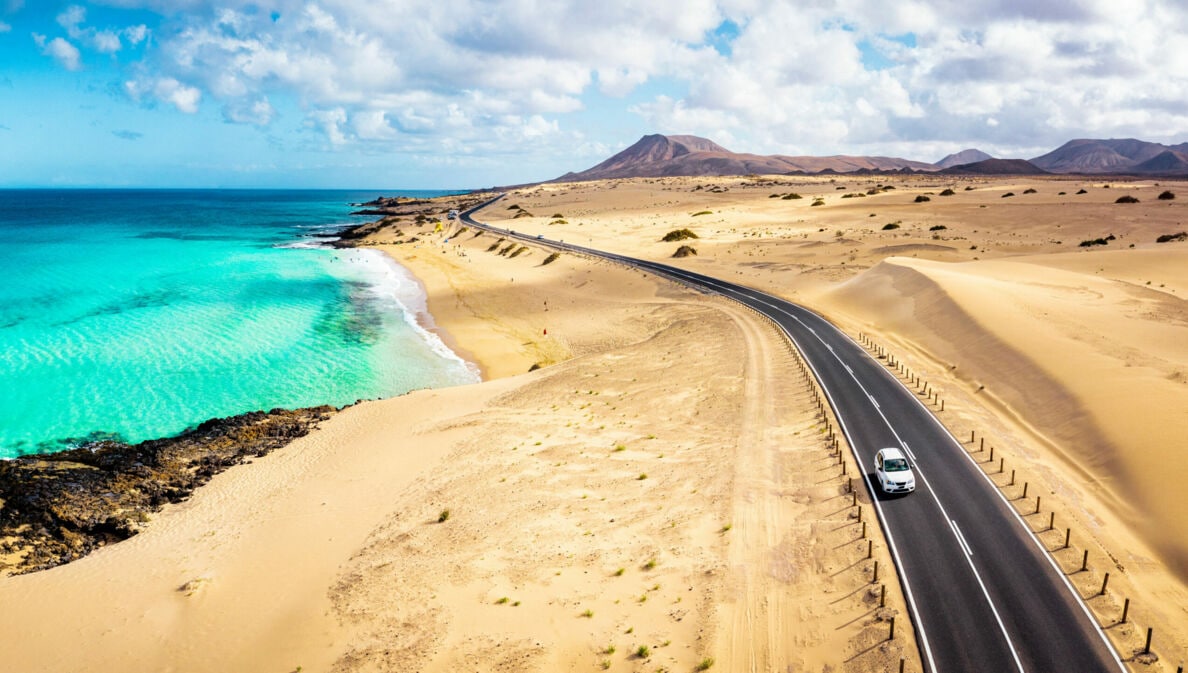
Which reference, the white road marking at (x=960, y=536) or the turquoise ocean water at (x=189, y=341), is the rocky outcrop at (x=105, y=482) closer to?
the turquoise ocean water at (x=189, y=341)

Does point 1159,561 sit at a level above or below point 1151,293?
below

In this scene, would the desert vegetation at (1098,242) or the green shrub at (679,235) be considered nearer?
the desert vegetation at (1098,242)

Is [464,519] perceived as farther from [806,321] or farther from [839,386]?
[806,321]

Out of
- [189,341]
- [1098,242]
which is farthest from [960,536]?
[1098,242]

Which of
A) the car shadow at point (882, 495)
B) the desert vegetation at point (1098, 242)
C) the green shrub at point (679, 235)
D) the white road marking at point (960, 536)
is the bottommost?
the white road marking at point (960, 536)

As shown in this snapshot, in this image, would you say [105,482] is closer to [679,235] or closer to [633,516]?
[633,516]

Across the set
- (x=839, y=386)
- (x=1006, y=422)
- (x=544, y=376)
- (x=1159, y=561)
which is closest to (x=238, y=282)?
(x=544, y=376)

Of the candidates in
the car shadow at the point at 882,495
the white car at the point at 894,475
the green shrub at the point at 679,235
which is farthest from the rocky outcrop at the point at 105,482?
the green shrub at the point at 679,235
